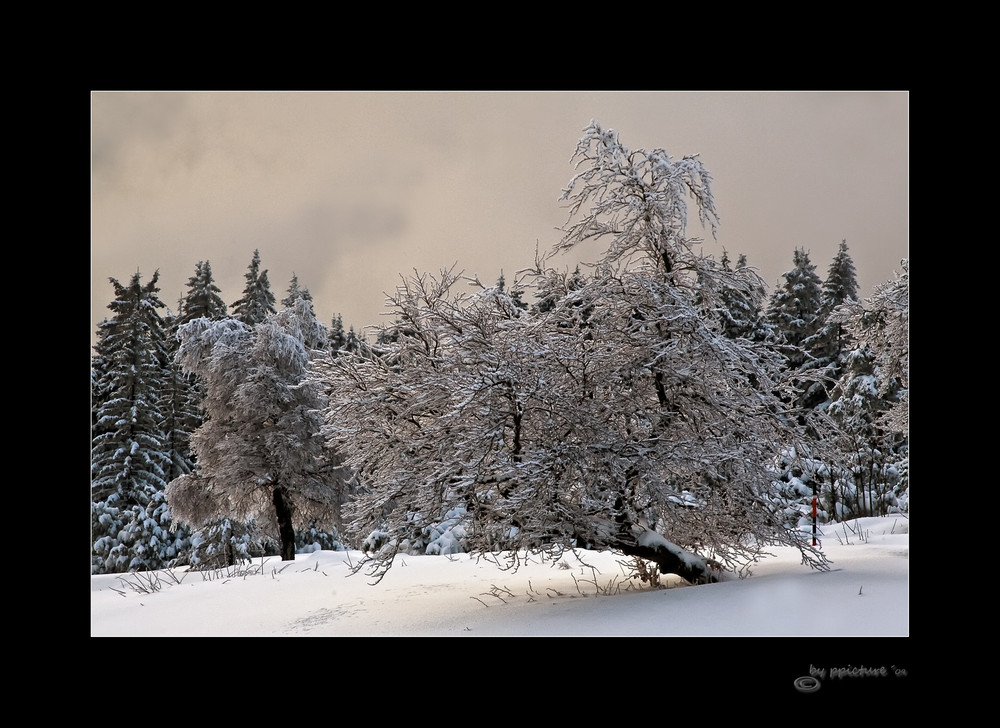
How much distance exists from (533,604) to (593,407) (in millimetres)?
1999

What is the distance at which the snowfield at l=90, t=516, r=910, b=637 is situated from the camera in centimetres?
489

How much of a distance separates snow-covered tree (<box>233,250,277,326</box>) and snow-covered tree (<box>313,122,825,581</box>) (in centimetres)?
1952

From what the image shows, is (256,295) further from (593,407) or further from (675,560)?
(675,560)

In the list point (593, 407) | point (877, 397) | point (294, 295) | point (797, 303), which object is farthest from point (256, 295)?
point (593, 407)

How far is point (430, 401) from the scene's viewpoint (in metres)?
6.32

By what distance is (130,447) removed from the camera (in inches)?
800

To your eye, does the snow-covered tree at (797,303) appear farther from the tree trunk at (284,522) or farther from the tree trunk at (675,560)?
the tree trunk at (675,560)

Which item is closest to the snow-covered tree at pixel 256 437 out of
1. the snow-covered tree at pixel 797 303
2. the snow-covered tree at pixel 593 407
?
the snow-covered tree at pixel 593 407

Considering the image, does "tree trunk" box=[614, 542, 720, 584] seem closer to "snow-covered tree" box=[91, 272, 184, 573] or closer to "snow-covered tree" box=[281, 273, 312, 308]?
"snow-covered tree" box=[281, 273, 312, 308]

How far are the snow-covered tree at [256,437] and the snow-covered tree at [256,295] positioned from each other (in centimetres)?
939

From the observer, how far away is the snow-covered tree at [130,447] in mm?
19703

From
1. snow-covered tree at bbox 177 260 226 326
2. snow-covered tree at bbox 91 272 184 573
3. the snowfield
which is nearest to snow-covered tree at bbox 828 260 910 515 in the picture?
the snowfield
